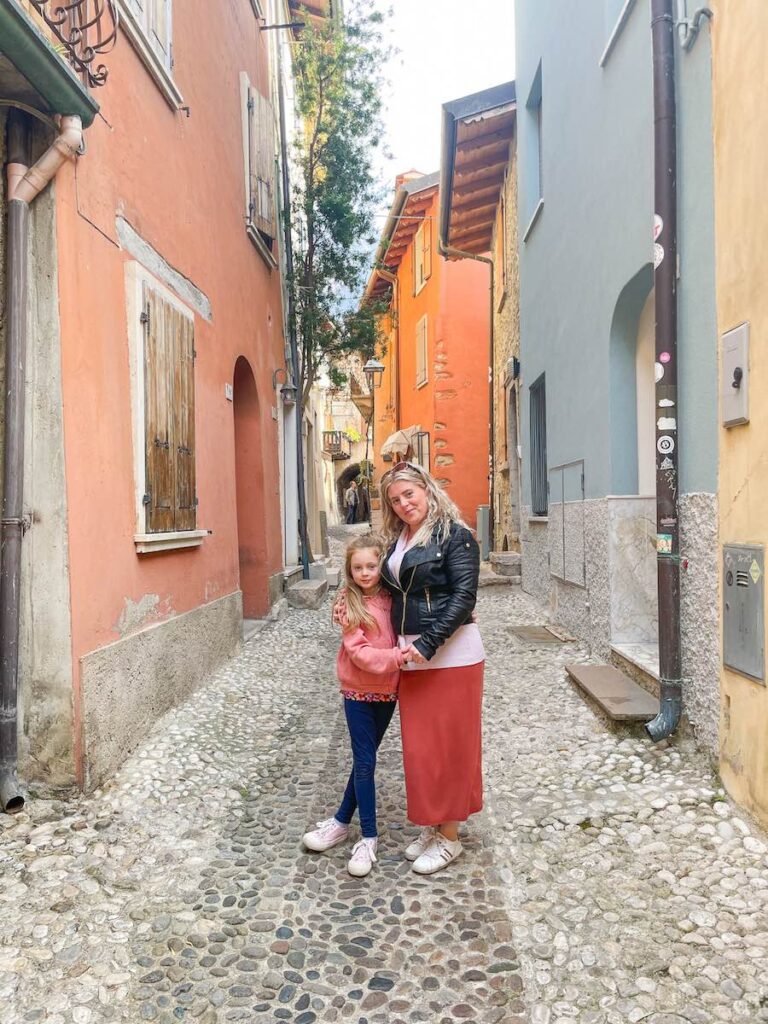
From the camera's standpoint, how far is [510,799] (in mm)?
3301

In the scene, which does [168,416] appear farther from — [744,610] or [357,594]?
[744,610]

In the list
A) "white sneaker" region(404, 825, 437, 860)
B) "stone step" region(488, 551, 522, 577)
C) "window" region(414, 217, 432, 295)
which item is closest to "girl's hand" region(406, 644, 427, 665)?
"white sneaker" region(404, 825, 437, 860)

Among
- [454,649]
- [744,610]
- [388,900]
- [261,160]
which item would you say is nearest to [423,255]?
[261,160]

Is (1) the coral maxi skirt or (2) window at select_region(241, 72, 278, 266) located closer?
(1) the coral maxi skirt

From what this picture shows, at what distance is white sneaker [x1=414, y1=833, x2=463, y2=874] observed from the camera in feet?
8.82

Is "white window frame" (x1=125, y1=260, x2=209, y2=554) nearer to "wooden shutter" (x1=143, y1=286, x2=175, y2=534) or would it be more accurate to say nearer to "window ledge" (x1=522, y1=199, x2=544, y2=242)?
"wooden shutter" (x1=143, y1=286, x2=175, y2=534)

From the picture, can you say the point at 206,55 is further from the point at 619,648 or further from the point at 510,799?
the point at 510,799

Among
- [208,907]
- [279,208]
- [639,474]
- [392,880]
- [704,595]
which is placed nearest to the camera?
[208,907]

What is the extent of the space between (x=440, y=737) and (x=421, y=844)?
46 centimetres

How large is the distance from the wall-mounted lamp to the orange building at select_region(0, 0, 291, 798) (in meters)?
2.05

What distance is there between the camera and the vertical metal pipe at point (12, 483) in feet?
10.1

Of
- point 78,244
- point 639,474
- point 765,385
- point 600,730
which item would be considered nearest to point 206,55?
point 78,244

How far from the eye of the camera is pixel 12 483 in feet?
10.2

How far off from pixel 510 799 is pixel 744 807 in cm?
93
